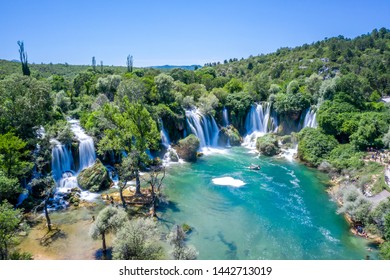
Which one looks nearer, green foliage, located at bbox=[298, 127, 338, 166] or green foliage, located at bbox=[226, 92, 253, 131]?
green foliage, located at bbox=[298, 127, 338, 166]

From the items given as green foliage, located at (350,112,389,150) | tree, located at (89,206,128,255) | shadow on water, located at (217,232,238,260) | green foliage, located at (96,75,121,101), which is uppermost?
green foliage, located at (96,75,121,101)

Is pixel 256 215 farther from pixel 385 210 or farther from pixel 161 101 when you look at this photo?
pixel 161 101

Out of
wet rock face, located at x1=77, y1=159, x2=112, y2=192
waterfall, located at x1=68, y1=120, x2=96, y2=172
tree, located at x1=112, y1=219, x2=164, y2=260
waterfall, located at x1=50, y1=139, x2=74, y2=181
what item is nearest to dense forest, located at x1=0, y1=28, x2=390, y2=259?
tree, located at x1=112, y1=219, x2=164, y2=260

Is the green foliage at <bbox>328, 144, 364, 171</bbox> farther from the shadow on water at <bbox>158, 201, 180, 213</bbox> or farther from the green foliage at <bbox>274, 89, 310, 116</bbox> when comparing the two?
the shadow on water at <bbox>158, 201, 180, 213</bbox>

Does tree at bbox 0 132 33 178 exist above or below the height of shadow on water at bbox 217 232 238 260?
above

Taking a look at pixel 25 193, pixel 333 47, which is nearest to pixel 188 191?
pixel 25 193

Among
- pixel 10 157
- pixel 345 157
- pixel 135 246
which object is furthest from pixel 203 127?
pixel 135 246

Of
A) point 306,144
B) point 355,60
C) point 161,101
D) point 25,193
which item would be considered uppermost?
point 355,60

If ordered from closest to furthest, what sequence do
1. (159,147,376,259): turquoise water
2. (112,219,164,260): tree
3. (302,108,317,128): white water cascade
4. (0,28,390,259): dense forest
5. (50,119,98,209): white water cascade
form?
1. (112,219,164,260): tree
2. (159,147,376,259): turquoise water
3. (0,28,390,259): dense forest
4. (50,119,98,209): white water cascade
5. (302,108,317,128): white water cascade
